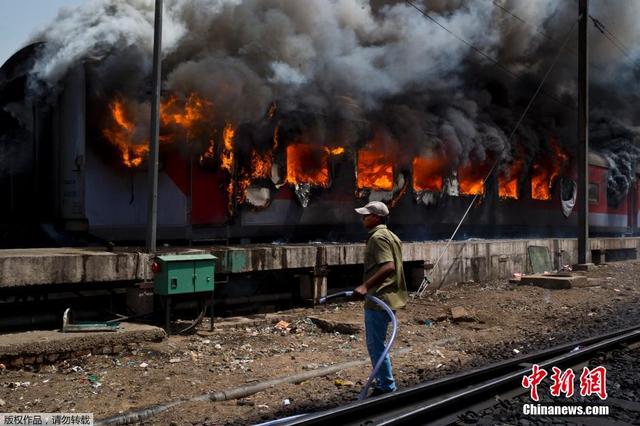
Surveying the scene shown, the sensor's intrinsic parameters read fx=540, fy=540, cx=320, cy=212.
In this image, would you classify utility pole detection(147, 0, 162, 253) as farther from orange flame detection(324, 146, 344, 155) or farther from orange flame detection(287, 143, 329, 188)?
orange flame detection(324, 146, 344, 155)

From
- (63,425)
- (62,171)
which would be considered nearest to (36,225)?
(62,171)

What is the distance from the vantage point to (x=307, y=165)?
11289 millimetres

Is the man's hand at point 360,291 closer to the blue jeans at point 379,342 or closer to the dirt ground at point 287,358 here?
the blue jeans at point 379,342

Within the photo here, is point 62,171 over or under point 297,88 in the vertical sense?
under

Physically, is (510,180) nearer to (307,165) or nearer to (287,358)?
(307,165)

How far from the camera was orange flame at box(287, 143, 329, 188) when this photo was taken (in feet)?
36.1

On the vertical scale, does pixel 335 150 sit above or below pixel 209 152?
above

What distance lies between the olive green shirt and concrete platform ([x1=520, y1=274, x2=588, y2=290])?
9.23 meters

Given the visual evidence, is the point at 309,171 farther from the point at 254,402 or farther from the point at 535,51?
the point at 535,51

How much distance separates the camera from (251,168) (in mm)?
10227

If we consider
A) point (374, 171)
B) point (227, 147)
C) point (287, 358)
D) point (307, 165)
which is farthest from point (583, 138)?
point (287, 358)

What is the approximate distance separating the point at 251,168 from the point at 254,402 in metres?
5.99

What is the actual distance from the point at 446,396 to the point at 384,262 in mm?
1376

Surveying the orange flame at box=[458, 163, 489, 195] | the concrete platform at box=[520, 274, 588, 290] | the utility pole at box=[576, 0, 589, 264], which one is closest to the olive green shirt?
the concrete platform at box=[520, 274, 588, 290]
